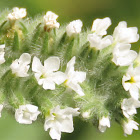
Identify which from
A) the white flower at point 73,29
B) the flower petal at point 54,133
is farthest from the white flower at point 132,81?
the flower petal at point 54,133

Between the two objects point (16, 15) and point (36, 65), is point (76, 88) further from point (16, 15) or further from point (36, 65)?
A: point (16, 15)

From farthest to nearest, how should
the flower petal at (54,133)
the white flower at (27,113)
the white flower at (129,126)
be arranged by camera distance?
the white flower at (129,126) < the flower petal at (54,133) < the white flower at (27,113)

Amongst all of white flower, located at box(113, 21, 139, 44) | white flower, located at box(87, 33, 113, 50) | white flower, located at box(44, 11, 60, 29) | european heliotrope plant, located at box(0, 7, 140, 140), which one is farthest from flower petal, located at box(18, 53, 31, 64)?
white flower, located at box(113, 21, 139, 44)

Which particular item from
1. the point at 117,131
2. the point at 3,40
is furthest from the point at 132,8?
the point at 3,40

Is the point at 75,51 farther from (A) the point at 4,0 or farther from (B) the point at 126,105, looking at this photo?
(A) the point at 4,0

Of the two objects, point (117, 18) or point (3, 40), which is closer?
point (3, 40)

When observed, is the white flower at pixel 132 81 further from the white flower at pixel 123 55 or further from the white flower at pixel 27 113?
the white flower at pixel 27 113

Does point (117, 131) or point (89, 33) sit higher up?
point (89, 33)

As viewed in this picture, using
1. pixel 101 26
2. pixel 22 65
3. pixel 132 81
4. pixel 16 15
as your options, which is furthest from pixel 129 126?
pixel 16 15
